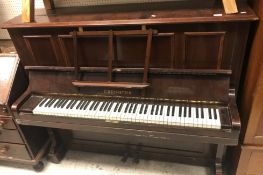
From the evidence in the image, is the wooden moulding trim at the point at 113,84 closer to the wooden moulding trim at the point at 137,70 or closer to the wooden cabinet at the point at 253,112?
the wooden moulding trim at the point at 137,70

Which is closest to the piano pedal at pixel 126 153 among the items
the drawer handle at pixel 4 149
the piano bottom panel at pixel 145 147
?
the piano bottom panel at pixel 145 147

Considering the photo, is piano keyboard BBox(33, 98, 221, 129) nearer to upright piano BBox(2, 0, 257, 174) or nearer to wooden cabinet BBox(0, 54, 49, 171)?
upright piano BBox(2, 0, 257, 174)

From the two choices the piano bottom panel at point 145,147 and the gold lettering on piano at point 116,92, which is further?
the piano bottom panel at point 145,147

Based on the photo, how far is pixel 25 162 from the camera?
6.83 feet

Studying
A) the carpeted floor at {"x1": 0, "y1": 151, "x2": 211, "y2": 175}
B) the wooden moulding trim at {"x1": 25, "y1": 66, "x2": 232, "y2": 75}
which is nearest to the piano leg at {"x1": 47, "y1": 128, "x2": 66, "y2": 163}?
the carpeted floor at {"x1": 0, "y1": 151, "x2": 211, "y2": 175}

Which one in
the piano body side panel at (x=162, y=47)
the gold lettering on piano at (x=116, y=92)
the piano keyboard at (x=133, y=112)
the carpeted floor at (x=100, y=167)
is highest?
the piano body side panel at (x=162, y=47)

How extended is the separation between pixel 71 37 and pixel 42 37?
0.23 m

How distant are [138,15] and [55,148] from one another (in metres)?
1.42

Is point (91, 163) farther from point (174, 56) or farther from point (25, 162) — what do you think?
point (174, 56)

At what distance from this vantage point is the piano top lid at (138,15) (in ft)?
4.36

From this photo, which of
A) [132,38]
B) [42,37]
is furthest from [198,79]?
[42,37]

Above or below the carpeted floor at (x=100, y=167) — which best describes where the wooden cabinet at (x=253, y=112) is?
above

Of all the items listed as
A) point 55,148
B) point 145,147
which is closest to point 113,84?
point 145,147

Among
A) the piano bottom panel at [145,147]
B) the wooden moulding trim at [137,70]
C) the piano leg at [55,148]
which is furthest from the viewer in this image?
the piano leg at [55,148]
